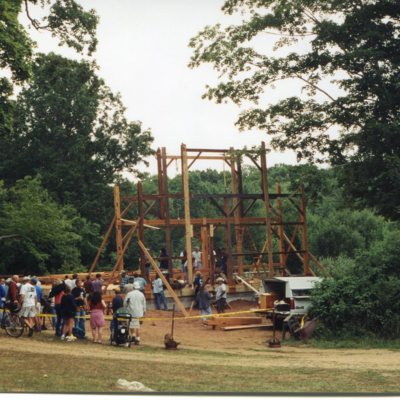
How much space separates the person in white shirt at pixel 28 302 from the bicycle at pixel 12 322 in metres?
0.15

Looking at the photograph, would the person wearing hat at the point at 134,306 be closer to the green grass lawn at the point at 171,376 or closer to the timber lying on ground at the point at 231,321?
the green grass lawn at the point at 171,376

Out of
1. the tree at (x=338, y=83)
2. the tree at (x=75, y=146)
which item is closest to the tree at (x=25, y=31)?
the tree at (x=338, y=83)

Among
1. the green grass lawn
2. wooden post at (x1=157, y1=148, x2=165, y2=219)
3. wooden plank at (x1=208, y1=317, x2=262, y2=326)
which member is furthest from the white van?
wooden post at (x1=157, y1=148, x2=165, y2=219)

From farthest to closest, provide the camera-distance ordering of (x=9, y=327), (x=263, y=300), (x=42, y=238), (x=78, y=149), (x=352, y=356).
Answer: (x=78, y=149), (x=42, y=238), (x=263, y=300), (x=9, y=327), (x=352, y=356)

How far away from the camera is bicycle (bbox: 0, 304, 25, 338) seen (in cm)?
2080

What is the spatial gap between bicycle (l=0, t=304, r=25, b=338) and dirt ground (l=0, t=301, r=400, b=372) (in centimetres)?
22

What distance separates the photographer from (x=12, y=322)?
20859 millimetres

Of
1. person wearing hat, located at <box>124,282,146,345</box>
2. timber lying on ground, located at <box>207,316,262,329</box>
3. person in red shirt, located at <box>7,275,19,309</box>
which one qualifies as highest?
person in red shirt, located at <box>7,275,19,309</box>

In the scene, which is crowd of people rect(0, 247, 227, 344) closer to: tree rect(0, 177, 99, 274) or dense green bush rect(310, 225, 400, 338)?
dense green bush rect(310, 225, 400, 338)

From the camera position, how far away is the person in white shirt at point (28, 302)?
20.8m

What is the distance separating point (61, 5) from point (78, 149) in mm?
27246

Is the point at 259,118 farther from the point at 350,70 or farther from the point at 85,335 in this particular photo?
the point at 85,335

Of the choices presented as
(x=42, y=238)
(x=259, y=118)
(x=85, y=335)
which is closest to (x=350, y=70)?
(x=259, y=118)

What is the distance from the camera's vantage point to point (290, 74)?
25812mm
